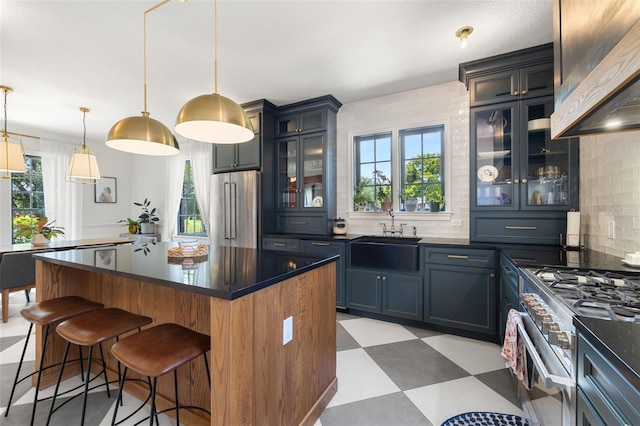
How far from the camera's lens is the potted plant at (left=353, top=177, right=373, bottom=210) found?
3.88 m

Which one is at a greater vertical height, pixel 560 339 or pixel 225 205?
pixel 225 205

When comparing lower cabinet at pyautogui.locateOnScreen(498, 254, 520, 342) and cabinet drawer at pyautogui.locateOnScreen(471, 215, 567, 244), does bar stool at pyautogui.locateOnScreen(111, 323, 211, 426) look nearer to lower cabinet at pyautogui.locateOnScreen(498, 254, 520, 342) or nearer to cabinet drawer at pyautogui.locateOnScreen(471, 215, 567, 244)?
lower cabinet at pyautogui.locateOnScreen(498, 254, 520, 342)

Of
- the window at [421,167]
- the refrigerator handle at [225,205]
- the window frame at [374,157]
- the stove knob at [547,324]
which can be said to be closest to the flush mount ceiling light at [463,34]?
the window at [421,167]

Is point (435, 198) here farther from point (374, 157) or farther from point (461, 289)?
point (461, 289)

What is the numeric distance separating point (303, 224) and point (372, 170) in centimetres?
121

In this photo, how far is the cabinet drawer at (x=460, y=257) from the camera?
268 cm

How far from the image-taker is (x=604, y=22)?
0.98m

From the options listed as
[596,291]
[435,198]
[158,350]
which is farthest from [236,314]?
[435,198]

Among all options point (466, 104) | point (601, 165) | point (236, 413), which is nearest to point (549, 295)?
point (236, 413)

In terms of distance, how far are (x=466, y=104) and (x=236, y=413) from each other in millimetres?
3579

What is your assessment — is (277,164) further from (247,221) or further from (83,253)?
(83,253)

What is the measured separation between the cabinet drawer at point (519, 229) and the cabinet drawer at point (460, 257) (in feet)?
1.00

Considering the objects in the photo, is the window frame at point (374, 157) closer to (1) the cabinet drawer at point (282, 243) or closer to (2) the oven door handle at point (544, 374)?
(1) the cabinet drawer at point (282, 243)

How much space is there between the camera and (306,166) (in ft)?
13.3
